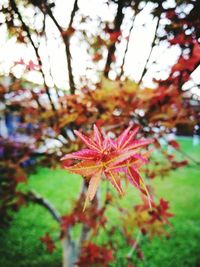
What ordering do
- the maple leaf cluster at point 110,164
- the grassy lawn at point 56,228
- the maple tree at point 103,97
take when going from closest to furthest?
the maple leaf cluster at point 110,164 → the maple tree at point 103,97 → the grassy lawn at point 56,228

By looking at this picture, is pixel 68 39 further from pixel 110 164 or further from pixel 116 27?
pixel 110 164

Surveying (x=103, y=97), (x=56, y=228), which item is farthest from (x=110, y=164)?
(x=56, y=228)

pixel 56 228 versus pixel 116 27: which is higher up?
pixel 116 27

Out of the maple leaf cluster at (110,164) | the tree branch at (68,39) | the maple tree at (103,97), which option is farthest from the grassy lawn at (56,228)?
the maple leaf cluster at (110,164)

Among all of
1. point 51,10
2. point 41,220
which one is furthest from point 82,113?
point 41,220

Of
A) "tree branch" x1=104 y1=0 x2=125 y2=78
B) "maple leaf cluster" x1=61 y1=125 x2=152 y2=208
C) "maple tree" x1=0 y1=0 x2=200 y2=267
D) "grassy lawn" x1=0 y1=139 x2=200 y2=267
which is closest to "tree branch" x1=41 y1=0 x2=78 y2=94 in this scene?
"maple tree" x1=0 y1=0 x2=200 y2=267

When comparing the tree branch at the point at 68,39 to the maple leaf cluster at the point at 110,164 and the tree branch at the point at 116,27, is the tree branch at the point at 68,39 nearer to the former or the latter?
the tree branch at the point at 116,27

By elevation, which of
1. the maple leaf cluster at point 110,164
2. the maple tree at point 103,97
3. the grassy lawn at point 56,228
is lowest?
the grassy lawn at point 56,228

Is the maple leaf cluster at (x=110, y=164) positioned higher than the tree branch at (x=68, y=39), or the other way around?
the tree branch at (x=68, y=39)
